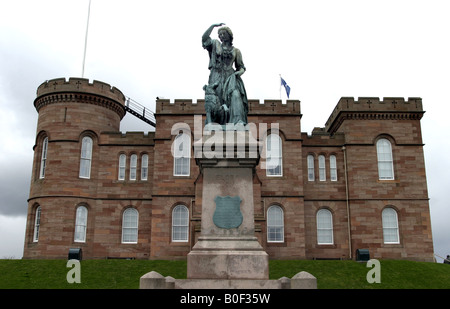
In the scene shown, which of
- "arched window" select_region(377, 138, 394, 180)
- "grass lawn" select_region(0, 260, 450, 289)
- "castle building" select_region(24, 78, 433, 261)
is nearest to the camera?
"grass lawn" select_region(0, 260, 450, 289)

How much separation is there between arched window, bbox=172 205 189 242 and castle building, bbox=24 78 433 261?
66mm

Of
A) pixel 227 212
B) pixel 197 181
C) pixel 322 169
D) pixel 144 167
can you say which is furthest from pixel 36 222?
pixel 227 212

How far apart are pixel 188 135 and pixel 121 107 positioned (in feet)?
19.0

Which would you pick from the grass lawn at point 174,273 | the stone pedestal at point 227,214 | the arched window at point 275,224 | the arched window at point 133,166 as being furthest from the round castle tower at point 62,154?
the stone pedestal at point 227,214

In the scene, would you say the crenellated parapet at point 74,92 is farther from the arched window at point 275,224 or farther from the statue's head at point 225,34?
the statue's head at point 225,34

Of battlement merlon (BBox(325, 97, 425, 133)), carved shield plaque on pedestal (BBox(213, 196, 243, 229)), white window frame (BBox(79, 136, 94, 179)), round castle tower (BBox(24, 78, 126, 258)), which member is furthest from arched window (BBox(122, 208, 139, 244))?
carved shield plaque on pedestal (BBox(213, 196, 243, 229))

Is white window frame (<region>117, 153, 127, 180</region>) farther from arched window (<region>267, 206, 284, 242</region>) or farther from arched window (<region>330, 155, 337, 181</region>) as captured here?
arched window (<region>330, 155, 337, 181</region>)

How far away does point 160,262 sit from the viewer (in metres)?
24.5

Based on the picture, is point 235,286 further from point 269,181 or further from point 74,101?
point 74,101

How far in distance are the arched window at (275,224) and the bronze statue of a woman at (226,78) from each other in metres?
19.9

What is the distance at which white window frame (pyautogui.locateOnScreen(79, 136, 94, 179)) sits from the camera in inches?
1195

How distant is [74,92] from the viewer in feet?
99.5

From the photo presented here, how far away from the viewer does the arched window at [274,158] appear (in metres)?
30.4

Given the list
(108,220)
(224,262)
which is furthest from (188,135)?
(224,262)
